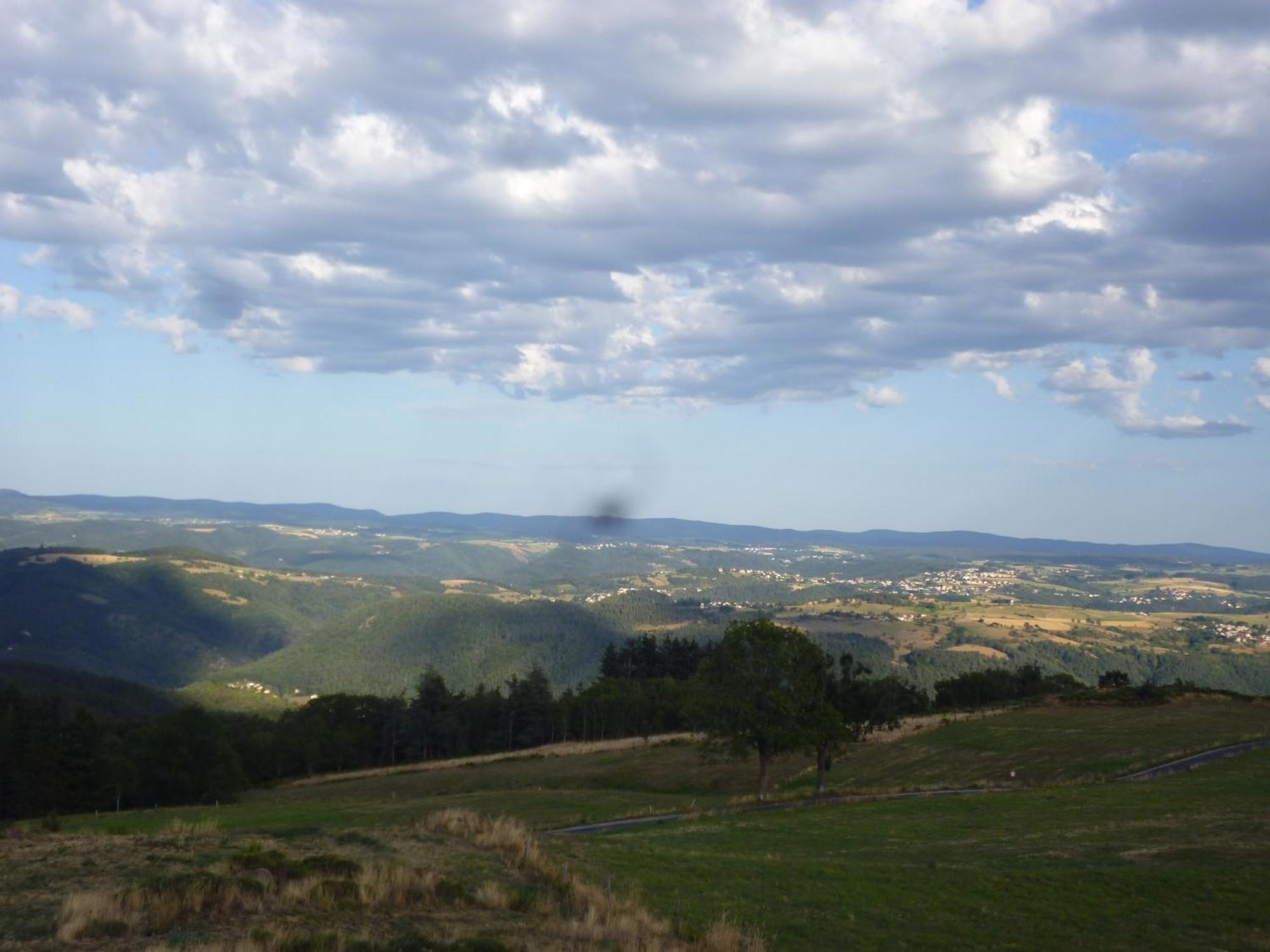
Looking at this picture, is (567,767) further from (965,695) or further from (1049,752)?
(965,695)

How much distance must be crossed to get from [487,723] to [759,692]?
6241 centimetres

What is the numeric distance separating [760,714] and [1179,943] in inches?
1139

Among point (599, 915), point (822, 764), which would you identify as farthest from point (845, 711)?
point (599, 915)

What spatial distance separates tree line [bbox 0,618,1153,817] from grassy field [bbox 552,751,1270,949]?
14.5 meters

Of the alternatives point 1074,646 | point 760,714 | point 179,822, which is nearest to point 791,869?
point 179,822

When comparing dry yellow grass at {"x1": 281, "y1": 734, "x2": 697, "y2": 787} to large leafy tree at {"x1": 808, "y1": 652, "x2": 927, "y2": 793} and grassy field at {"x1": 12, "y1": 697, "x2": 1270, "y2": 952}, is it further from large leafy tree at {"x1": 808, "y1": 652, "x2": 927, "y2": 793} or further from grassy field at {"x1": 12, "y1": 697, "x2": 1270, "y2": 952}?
grassy field at {"x1": 12, "y1": 697, "x2": 1270, "y2": 952}

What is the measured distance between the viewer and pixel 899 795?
1489 inches

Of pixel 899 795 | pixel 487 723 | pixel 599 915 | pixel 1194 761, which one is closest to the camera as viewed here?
pixel 599 915

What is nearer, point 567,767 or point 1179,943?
point 1179,943

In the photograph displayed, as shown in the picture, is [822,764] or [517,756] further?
[517,756]

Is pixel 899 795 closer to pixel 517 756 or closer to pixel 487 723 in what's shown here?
pixel 517 756

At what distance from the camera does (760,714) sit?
4284 centimetres

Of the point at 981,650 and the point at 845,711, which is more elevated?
the point at 845,711

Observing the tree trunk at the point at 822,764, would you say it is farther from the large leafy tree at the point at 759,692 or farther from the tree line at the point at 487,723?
the large leafy tree at the point at 759,692
